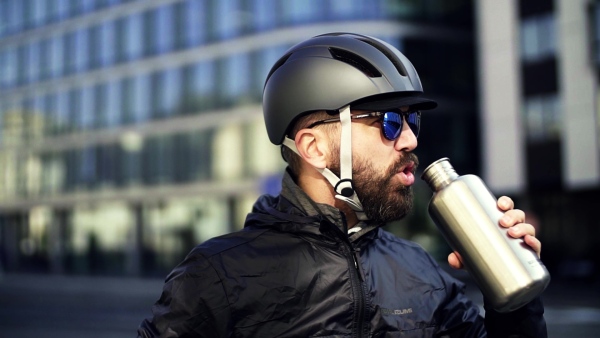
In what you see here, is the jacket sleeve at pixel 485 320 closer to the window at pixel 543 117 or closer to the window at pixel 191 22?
the window at pixel 543 117

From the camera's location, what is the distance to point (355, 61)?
91.1 inches

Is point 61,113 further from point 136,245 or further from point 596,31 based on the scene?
point 596,31

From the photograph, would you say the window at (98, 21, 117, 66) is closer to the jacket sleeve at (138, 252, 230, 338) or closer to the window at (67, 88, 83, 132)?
the window at (67, 88, 83, 132)

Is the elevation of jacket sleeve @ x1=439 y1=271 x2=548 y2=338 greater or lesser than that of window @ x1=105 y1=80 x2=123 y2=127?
lesser

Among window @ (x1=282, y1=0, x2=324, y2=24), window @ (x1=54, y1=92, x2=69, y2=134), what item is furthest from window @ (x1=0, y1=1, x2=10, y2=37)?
window @ (x1=282, y1=0, x2=324, y2=24)

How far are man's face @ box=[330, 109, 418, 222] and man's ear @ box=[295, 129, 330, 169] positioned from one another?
0.10 m

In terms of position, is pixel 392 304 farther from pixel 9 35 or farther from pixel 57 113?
pixel 9 35

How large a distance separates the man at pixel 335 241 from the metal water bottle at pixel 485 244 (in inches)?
1.7

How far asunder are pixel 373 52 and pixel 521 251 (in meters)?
0.78

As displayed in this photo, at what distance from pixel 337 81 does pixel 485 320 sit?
2.55 feet

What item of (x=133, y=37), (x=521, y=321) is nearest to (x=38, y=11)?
(x=133, y=37)

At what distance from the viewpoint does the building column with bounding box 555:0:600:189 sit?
26266 millimetres

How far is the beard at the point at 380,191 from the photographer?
2.18 meters

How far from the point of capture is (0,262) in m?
43.5
